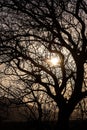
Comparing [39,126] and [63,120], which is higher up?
[63,120]

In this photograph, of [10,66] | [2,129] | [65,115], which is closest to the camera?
[65,115]

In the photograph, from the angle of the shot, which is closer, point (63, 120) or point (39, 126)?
point (63, 120)

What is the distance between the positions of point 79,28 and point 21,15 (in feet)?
8.19

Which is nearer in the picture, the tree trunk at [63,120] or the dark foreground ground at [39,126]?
the tree trunk at [63,120]

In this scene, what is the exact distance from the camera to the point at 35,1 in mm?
13430

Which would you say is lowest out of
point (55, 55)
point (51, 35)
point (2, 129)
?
point (2, 129)

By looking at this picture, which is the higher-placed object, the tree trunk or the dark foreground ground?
the tree trunk

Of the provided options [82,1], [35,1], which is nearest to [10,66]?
[35,1]

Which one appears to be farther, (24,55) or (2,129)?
(2,129)

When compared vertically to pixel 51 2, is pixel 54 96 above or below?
below

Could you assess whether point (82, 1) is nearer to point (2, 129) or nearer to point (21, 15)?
point (21, 15)

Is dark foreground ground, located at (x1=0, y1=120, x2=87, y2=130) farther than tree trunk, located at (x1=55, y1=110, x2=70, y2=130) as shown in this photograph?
Yes

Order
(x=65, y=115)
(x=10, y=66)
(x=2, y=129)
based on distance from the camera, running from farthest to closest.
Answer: (x=2, y=129)
(x=10, y=66)
(x=65, y=115)

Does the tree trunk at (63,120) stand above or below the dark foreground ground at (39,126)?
above
